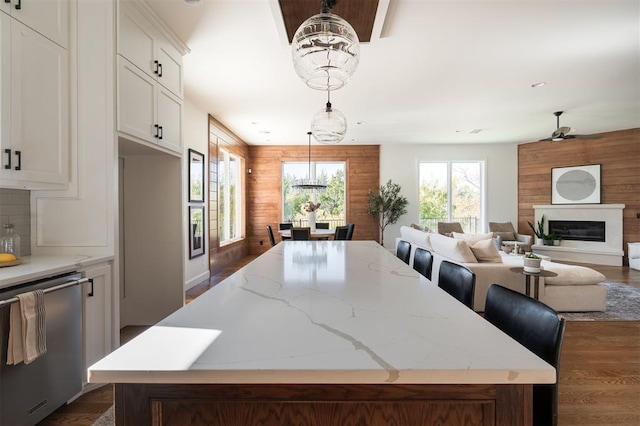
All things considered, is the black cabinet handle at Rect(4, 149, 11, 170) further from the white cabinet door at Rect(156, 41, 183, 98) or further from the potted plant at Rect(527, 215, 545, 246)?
the potted plant at Rect(527, 215, 545, 246)

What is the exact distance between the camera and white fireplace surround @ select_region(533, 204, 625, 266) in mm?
6426

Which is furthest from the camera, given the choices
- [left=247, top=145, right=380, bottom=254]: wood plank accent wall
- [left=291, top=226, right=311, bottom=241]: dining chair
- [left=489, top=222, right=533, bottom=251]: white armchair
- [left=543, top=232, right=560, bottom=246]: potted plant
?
[left=247, top=145, right=380, bottom=254]: wood plank accent wall

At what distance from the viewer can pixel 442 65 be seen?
3.46 m

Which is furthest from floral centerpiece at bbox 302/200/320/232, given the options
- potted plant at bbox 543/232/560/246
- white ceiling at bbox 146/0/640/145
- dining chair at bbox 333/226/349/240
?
potted plant at bbox 543/232/560/246

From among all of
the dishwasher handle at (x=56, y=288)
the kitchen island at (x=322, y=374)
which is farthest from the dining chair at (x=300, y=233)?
the kitchen island at (x=322, y=374)

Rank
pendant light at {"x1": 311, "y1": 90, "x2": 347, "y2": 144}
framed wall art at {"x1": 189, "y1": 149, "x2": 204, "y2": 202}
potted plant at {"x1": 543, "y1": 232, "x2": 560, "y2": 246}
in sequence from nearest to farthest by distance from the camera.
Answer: pendant light at {"x1": 311, "y1": 90, "x2": 347, "y2": 144} → framed wall art at {"x1": 189, "y1": 149, "x2": 204, "y2": 202} → potted plant at {"x1": 543, "y1": 232, "x2": 560, "y2": 246}

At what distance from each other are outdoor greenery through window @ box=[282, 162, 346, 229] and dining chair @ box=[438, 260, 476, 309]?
6.36 metres

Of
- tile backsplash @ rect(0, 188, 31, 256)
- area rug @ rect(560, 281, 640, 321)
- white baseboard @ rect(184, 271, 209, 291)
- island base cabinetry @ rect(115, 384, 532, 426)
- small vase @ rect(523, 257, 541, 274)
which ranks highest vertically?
tile backsplash @ rect(0, 188, 31, 256)

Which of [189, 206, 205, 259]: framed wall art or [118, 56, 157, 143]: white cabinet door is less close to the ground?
[118, 56, 157, 143]: white cabinet door

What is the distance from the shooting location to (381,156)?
317 inches

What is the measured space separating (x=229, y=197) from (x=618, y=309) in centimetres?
661

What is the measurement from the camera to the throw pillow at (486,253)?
375cm

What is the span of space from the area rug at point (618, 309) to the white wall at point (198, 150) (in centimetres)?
484

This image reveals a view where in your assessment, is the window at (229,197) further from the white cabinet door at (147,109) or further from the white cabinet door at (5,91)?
the white cabinet door at (5,91)
